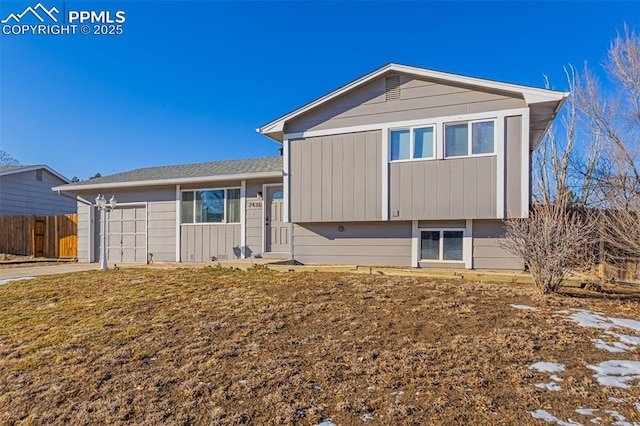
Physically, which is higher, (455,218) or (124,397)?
(455,218)

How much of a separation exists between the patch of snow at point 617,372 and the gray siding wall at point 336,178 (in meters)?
5.37

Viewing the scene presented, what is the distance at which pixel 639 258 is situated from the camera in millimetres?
7023

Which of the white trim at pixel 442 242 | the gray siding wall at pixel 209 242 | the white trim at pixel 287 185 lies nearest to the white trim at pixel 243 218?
the gray siding wall at pixel 209 242

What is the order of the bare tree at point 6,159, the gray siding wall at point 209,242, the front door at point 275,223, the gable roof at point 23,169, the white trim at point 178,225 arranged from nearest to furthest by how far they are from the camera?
1. the front door at point 275,223
2. the gray siding wall at point 209,242
3. the white trim at point 178,225
4. the gable roof at point 23,169
5. the bare tree at point 6,159

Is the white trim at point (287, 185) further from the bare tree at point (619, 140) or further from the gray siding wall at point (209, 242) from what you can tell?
the bare tree at point (619, 140)

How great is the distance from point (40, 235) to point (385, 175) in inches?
596

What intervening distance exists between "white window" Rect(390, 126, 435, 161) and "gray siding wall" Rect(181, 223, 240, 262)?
16.7 ft

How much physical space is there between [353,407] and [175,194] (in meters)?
10.0

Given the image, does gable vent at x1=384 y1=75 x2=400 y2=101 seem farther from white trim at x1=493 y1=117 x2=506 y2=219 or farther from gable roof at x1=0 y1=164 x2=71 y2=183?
gable roof at x1=0 y1=164 x2=71 y2=183

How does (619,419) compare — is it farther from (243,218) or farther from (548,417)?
(243,218)

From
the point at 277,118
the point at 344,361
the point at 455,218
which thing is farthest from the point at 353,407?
the point at 277,118

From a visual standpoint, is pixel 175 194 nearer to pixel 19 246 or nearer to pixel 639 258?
pixel 19 246

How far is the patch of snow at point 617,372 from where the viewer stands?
8.57ft

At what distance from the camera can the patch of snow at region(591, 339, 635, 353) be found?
3.24 m
